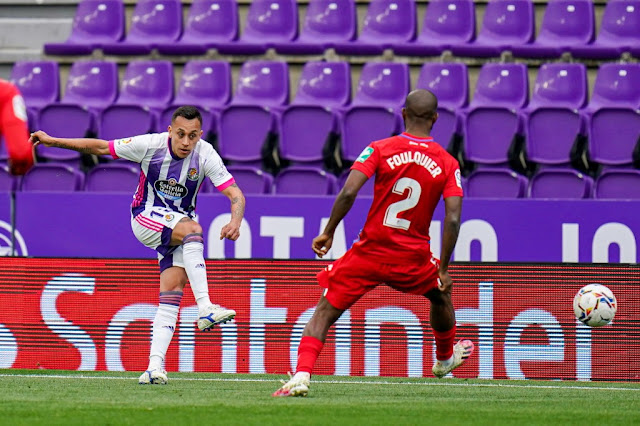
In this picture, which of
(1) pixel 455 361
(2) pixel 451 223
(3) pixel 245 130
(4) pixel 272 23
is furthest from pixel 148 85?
(2) pixel 451 223

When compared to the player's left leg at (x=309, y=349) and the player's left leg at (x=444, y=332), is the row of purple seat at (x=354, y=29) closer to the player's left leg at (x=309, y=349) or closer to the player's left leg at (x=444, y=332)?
the player's left leg at (x=444, y=332)

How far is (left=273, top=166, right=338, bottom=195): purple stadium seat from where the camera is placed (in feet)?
40.8

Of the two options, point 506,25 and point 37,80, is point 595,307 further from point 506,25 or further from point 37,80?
point 37,80

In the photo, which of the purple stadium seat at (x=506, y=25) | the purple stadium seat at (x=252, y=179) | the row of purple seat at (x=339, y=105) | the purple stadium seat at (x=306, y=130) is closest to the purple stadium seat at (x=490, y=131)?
the row of purple seat at (x=339, y=105)

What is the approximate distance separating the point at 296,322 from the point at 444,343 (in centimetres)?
202

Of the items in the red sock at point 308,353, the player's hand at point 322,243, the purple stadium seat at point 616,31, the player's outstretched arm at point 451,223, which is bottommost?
the red sock at point 308,353

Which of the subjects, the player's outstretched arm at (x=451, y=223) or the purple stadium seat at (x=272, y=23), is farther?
the purple stadium seat at (x=272, y=23)

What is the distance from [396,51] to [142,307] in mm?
6387

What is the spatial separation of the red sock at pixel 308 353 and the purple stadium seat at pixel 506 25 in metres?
8.34

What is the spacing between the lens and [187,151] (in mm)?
8141

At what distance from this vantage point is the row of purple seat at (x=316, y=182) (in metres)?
12.1

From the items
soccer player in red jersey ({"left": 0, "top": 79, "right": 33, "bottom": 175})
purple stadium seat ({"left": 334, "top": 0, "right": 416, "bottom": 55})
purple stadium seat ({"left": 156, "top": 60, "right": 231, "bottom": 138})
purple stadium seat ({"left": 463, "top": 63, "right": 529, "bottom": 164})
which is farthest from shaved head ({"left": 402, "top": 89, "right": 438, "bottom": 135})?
purple stadium seat ({"left": 334, "top": 0, "right": 416, "bottom": 55})

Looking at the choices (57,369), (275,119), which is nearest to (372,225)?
(57,369)

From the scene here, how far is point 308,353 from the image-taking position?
7.01 m
